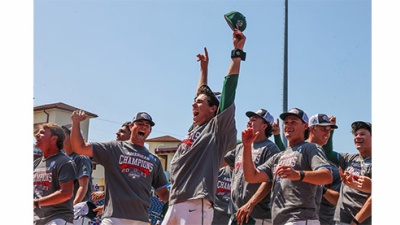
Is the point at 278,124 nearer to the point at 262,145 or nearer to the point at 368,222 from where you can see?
the point at 262,145

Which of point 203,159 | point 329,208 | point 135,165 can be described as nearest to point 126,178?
point 135,165

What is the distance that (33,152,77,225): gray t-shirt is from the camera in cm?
579

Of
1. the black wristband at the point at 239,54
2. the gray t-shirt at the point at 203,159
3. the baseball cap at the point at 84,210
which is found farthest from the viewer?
the baseball cap at the point at 84,210

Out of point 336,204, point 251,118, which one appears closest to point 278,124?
point 251,118

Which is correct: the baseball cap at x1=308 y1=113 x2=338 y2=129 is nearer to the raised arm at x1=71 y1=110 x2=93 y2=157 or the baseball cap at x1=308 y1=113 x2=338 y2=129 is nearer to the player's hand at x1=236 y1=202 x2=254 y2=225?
the player's hand at x1=236 y1=202 x2=254 y2=225

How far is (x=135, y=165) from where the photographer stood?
5.94 metres

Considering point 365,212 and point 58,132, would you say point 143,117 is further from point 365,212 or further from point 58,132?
point 365,212

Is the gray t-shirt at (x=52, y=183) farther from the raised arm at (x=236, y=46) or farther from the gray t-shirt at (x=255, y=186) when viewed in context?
the raised arm at (x=236, y=46)

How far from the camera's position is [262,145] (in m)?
6.07

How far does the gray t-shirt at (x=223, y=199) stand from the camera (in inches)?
279

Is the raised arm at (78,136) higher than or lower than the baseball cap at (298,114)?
lower

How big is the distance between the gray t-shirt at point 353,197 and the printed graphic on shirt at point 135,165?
207 centimetres

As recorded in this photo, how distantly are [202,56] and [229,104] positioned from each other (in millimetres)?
1122

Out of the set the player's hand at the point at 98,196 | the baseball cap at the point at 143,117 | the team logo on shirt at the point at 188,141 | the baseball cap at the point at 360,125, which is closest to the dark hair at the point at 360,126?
the baseball cap at the point at 360,125
